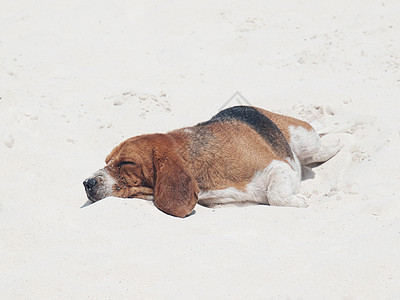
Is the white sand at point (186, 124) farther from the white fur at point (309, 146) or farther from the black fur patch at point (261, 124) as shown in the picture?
the black fur patch at point (261, 124)

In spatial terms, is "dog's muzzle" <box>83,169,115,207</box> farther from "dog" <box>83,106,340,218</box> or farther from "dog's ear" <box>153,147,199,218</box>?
"dog's ear" <box>153,147,199,218</box>

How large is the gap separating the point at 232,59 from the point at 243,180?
4442mm

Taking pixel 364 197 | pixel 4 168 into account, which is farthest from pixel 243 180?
pixel 4 168

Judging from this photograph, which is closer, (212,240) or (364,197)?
(212,240)

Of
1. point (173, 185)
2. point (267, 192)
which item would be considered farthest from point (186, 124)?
point (173, 185)

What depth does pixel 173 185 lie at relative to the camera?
5285 mm

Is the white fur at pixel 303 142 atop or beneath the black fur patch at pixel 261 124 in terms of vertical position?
beneath

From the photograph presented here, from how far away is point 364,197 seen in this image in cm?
527

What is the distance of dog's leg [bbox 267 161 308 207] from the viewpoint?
558 centimetres

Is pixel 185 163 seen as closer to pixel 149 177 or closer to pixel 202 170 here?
pixel 202 170

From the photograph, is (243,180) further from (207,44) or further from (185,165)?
(207,44)

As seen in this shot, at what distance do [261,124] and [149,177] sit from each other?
172cm

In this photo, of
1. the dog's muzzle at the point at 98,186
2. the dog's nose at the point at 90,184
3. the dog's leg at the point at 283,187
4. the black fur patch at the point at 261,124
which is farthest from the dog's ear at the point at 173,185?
the black fur patch at the point at 261,124

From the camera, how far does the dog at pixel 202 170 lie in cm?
532
